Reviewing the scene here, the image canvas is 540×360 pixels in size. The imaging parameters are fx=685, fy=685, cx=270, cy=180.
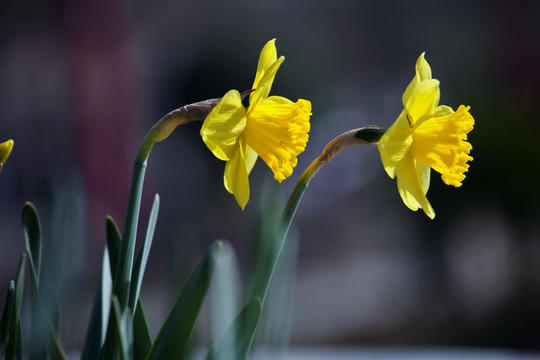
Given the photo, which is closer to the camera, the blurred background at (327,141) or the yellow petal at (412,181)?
the yellow petal at (412,181)

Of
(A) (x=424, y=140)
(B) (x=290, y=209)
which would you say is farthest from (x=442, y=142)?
(B) (x=290, y=209)

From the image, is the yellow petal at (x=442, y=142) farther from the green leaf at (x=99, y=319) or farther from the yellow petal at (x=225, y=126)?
the green leaf at (x=99, y=319)

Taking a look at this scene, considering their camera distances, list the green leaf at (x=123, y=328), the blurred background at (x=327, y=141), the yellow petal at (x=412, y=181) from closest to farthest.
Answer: the green leaf at (x=123, y=328) → the yellow petal at (x=412, y=181) → the blurred background at (x=327, y=141)

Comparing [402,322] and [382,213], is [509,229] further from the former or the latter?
[382,213]

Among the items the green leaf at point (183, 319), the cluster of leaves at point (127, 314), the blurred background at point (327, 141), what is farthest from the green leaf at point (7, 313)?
the blurred background at point (327, 141)

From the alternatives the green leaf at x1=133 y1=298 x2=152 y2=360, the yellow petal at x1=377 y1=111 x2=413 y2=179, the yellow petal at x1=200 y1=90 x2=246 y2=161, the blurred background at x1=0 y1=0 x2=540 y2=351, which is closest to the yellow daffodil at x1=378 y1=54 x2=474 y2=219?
the yellow petal at x1=377 y1=111 x2=413 y2=179

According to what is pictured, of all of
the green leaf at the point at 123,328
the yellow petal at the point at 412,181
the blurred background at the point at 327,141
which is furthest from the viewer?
the blurred background at the point at 327,141

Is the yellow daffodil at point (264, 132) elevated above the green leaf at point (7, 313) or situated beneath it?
elevated above
